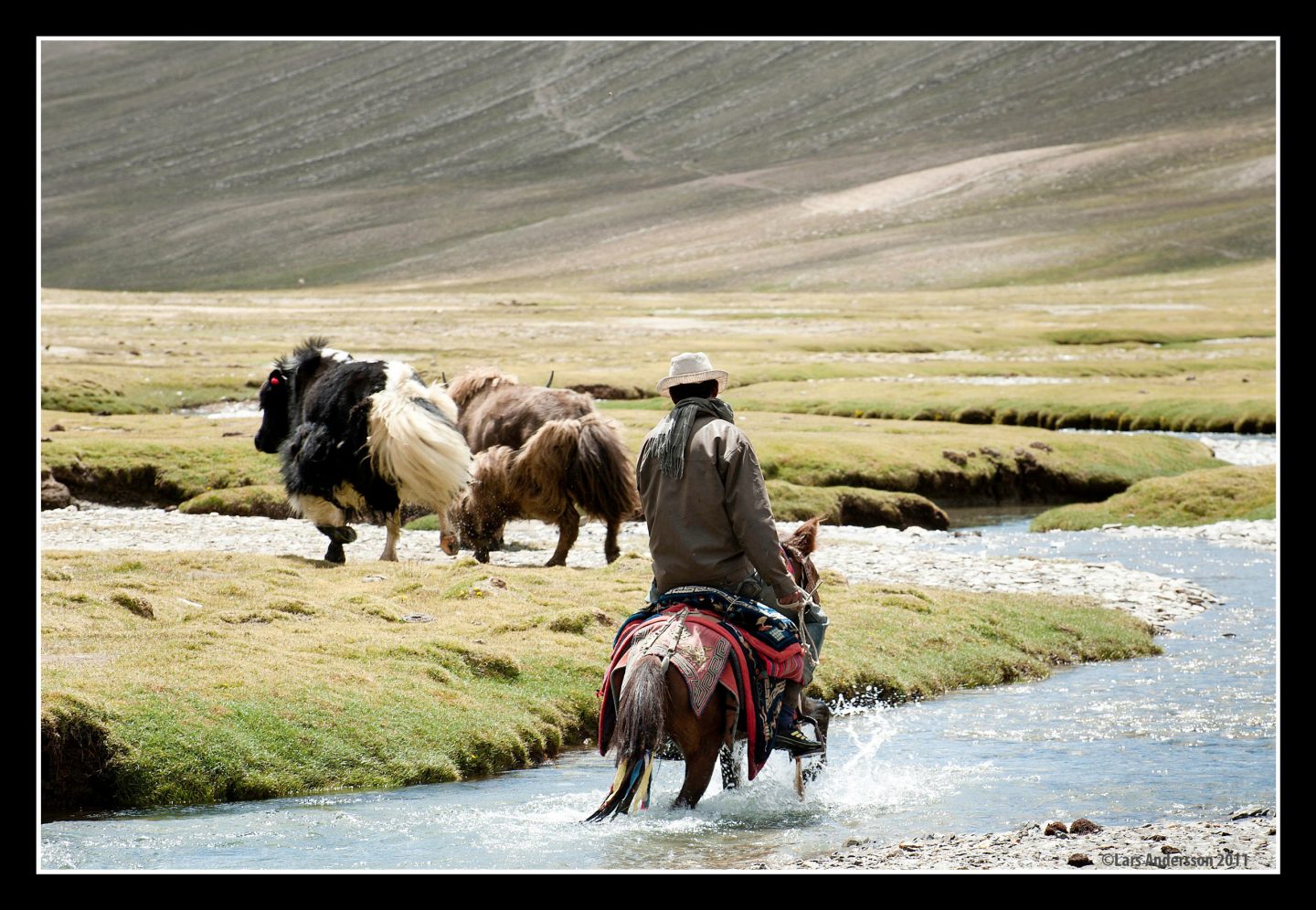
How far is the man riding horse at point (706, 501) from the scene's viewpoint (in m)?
9.58

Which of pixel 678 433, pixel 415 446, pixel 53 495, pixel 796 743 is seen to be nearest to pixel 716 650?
pixel 796 743

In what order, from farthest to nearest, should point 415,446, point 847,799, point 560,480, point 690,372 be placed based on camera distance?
point 560,480, point 415,446, point 847,799, point 690,372

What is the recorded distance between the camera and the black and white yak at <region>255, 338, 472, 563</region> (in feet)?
64.3

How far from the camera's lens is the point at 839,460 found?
114 ft

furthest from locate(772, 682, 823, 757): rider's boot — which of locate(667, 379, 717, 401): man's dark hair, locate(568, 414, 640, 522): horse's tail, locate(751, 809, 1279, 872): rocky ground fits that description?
locate(568, 414, 640, 522): horse's tail

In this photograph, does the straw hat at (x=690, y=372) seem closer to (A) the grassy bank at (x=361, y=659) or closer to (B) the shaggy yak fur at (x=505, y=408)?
(A) the grassy bank at (x=361, y=659)

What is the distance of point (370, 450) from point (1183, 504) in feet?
61.7

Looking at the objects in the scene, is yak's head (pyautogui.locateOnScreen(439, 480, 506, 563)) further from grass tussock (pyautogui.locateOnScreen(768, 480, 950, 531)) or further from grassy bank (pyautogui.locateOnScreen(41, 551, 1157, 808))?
grass tussock (pyautogui.locateOnScreen(768, 480, 950, 531))

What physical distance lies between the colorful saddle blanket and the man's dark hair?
132 centimetres

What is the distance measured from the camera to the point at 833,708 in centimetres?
1531

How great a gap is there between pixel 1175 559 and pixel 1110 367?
42.8 metres

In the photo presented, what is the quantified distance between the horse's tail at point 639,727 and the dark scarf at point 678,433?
4.20 ft

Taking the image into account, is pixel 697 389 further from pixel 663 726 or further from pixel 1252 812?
pixel 1252 812

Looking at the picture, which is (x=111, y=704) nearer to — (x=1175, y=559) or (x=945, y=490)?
(x=1175, y=559)
